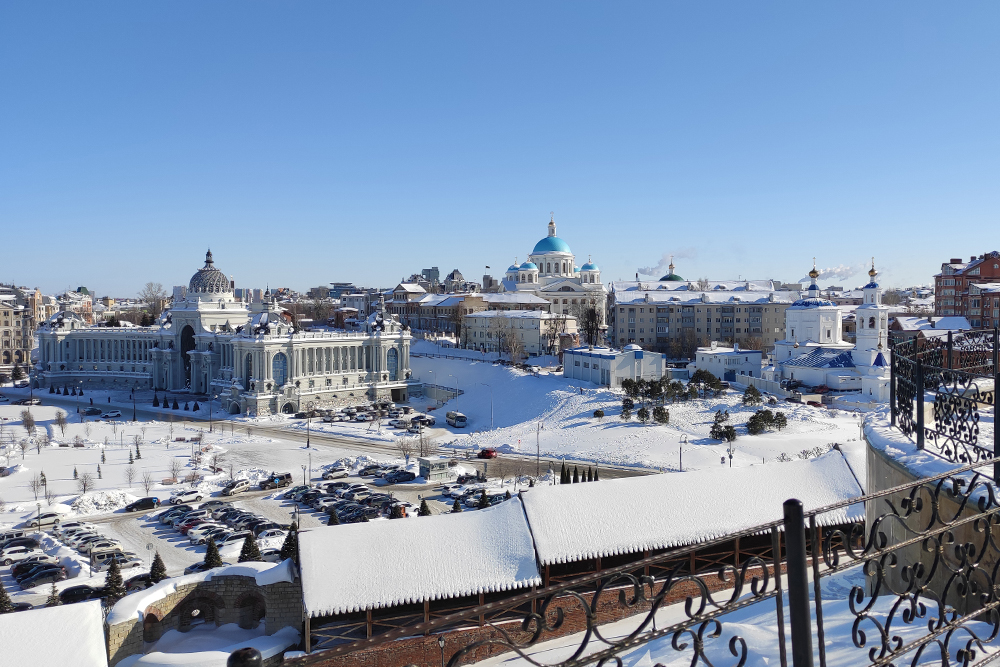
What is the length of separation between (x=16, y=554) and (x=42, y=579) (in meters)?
2.33

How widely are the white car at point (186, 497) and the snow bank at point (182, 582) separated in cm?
1290

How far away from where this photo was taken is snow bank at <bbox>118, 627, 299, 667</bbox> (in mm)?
8852

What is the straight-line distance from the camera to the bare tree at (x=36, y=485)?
22.7m

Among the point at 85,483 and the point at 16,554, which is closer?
the point at 16,554

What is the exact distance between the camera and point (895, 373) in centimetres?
623

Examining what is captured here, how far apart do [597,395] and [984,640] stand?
31.6 metres

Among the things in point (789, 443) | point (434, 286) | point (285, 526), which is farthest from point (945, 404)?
point (434, 286)

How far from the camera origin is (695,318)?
58.2 metres

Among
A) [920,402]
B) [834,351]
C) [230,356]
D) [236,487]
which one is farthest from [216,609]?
[834,351]

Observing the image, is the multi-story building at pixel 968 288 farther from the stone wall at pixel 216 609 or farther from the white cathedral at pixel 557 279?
the stone wall at pixel 216 609

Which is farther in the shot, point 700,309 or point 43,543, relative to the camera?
point 700,309

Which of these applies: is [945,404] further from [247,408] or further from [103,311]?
[103,311]

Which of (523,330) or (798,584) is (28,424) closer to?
(523,330)

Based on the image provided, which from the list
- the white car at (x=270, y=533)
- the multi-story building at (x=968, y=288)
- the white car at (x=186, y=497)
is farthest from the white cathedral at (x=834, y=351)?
the white car at (x=186, y=497)
